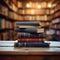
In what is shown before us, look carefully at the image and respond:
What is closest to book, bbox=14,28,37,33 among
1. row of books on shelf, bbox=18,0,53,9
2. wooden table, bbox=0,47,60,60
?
wooden table, bbox=0,47,60,60

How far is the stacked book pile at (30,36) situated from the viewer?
3.84 ft

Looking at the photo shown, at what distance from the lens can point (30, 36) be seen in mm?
1188

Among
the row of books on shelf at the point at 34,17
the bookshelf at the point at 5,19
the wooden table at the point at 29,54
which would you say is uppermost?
the row of books on shelf at the point at 34,17

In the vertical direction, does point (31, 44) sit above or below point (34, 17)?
below

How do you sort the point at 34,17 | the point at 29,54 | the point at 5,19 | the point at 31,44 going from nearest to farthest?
the point at 29,54
the point at 31,44
the point at 5,19
the point at 34,17

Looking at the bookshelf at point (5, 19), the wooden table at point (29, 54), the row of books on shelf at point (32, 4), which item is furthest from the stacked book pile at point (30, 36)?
the row of books on shelf at point (32, 4)

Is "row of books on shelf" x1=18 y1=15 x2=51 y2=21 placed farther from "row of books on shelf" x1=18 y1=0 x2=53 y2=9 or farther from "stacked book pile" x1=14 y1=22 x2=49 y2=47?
"stacked book pile" x1=14 y1=22 x2=49 y2=47

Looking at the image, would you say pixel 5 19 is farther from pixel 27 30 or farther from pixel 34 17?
pixel 27 30

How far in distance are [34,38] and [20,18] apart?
17.9ft

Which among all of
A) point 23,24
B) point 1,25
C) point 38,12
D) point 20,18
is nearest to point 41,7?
point 38,12

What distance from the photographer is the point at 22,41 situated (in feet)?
3.85

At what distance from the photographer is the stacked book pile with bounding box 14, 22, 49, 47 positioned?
46.0 inches

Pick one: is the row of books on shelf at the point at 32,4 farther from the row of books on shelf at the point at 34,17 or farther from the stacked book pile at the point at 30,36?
the stacked book pile at the point at 30,36

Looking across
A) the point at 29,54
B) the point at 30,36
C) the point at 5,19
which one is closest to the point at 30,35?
the point at 30,36
